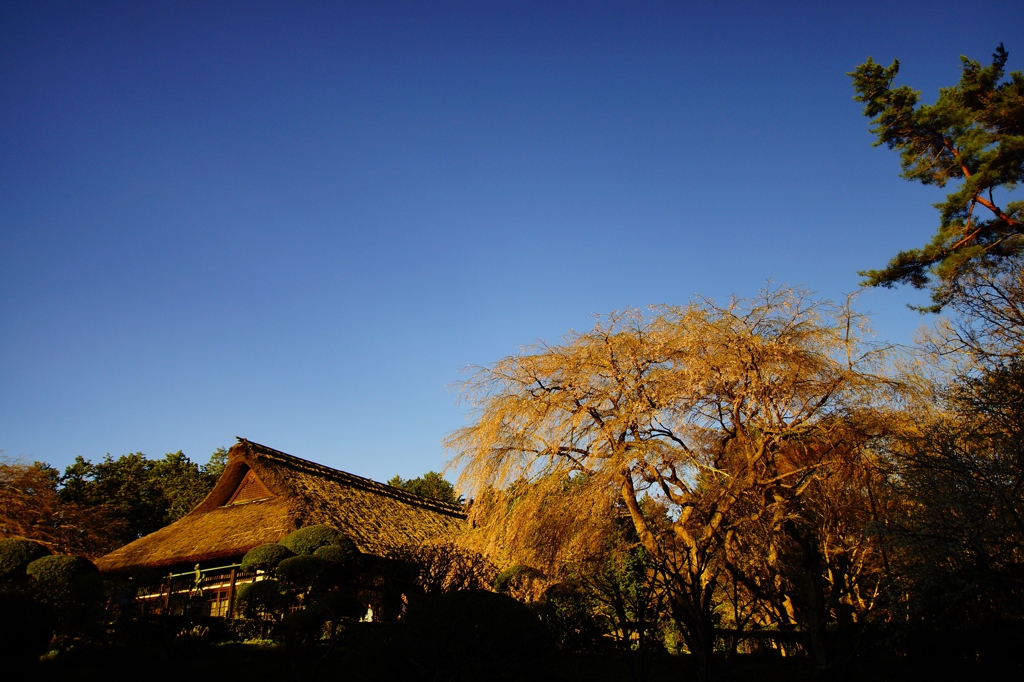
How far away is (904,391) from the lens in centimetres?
1204

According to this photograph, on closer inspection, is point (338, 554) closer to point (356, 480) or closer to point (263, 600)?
point (263, 600)

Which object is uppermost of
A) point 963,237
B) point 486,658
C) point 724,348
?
point 963,237

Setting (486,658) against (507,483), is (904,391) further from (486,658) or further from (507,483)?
(486,658)

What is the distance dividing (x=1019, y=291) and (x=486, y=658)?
1277 cm

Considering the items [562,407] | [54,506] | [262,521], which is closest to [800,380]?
[562,407]

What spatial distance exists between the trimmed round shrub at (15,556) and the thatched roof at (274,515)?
4.05m

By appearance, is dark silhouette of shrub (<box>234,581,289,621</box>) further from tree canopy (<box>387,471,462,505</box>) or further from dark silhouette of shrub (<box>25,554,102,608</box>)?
tree canopy (<box>387,471,462,505</box>)

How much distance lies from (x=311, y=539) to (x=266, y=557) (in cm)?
111

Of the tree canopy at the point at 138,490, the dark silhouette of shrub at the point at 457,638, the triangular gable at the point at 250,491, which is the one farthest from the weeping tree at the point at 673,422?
the tree canopy at the point at 138,490

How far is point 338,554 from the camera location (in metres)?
14.6

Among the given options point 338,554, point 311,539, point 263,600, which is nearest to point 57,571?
point 263,600

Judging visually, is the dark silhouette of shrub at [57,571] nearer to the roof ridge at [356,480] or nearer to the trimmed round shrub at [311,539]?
the trimmed round shrub at [311,539]

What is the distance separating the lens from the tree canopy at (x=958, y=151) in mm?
12781

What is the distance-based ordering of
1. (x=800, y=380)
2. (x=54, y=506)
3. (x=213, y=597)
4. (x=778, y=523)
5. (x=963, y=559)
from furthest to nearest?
(x=54, y=506), (x=213, y=597), (x=800, y=380), (x=778, y=523), (x=963, y=559)
